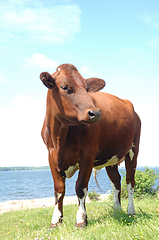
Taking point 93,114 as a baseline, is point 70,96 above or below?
above

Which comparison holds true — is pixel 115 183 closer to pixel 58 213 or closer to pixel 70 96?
pixel 58 213

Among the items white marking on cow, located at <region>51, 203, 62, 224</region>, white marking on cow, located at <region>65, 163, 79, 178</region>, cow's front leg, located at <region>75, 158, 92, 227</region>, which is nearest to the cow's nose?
cow's front leg, located at <region>75, 158, 92, 227</region>

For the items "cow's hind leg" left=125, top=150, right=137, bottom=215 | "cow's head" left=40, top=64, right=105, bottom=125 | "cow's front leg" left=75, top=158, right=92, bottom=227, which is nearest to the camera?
"cow's head" left=40, top=64, right=105, bottom=125

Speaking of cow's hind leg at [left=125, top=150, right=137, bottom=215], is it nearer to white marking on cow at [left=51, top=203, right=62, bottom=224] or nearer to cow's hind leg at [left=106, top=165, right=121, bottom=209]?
cow's hind leg at [left=106, top=165, right=121, bottom=209]

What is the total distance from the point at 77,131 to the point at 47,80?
1.15 m

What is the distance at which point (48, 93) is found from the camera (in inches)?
175

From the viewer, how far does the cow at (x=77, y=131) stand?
3881mm

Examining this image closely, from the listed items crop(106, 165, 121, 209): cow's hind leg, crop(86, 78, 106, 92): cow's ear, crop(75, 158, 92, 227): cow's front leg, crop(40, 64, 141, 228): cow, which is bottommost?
crop(106, 165, 121, 209): cow's hind leg

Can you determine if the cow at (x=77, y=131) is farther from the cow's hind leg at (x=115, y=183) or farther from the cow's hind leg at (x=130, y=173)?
the cow's hind leg at (x=115, y=183)

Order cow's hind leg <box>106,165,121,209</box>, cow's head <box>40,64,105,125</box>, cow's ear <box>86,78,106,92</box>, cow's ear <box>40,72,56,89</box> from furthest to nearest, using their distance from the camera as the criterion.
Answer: cow's hind leg <box>106,165,121,209</box>
cow's ear <box>86,78,106,92</box>
cow's ear <box>40,72,56,89</box>
cow's head <box>40,64,105,125</box>

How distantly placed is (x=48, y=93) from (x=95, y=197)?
1482 cm

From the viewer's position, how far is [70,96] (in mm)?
3900

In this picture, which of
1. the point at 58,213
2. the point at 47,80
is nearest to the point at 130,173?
the point at 58,213

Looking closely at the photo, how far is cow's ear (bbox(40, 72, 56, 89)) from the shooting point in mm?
3854
